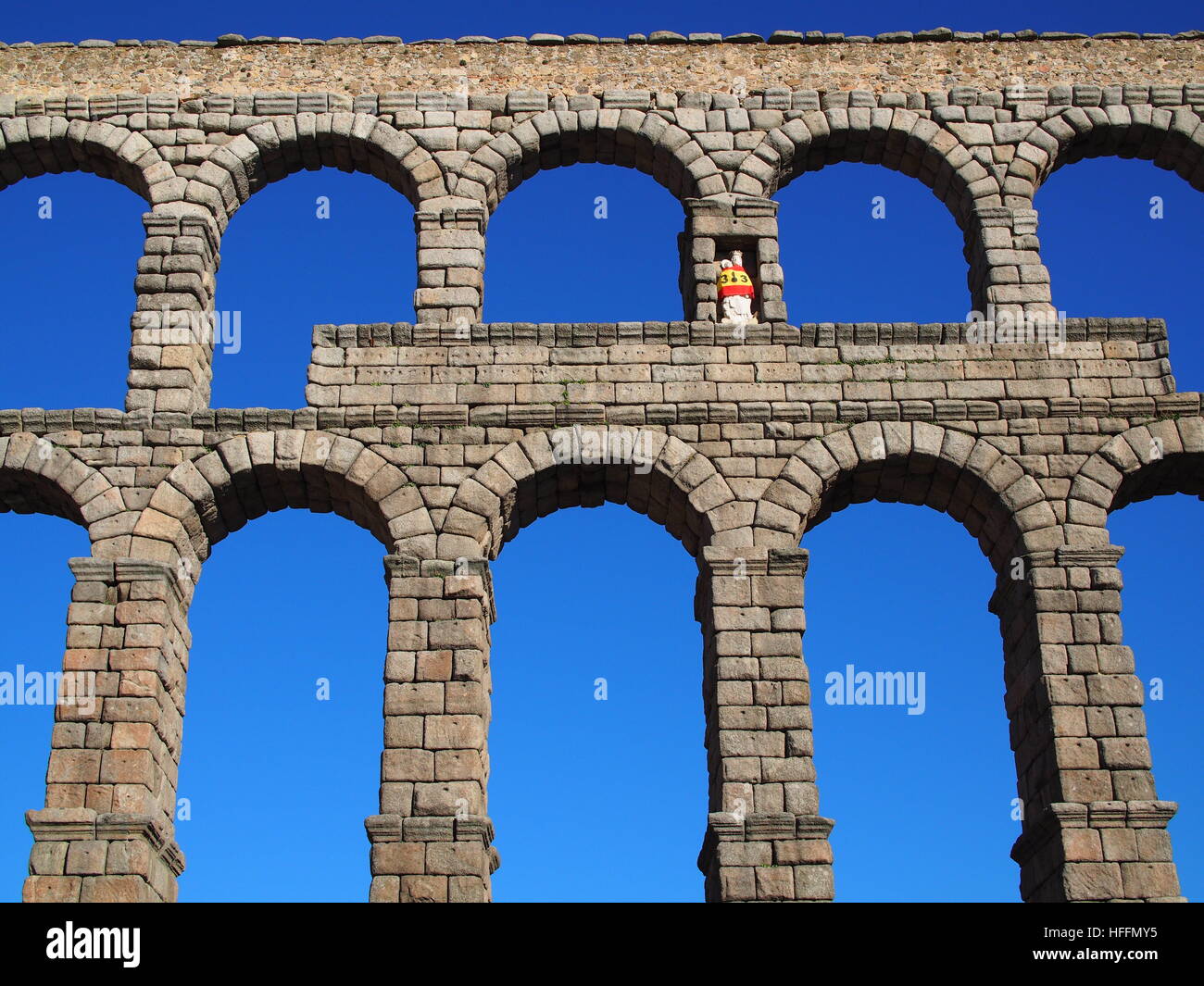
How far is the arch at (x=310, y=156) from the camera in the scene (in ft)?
64.8

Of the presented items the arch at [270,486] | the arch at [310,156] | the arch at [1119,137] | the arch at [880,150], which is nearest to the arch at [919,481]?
the arch at [880,150]

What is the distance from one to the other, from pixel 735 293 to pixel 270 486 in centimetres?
549

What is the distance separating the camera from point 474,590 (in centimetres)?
1695

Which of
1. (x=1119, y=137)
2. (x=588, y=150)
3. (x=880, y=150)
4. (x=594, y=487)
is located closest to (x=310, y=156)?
(x=588, y=150)

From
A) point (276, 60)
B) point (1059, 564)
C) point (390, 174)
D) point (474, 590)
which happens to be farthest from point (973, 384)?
point (276, 60)

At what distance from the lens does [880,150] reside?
20250 millimetres

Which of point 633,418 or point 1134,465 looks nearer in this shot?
point 1134,465

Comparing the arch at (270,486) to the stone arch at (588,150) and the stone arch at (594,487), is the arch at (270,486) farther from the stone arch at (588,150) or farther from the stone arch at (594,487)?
the stone arch at (588,150)

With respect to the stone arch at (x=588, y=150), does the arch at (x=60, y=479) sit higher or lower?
lower

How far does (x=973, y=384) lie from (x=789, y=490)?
95.8 inches

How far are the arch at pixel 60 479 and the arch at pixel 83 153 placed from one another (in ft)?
11.7

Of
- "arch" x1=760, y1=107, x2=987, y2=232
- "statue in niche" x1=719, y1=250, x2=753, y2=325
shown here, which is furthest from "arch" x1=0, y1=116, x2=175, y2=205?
"arch" x1=760, y1=107, x2=987, y2=232

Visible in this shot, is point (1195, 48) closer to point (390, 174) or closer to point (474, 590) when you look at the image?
point (390, 174)

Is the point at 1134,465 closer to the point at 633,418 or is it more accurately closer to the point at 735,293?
the point at 735,293
